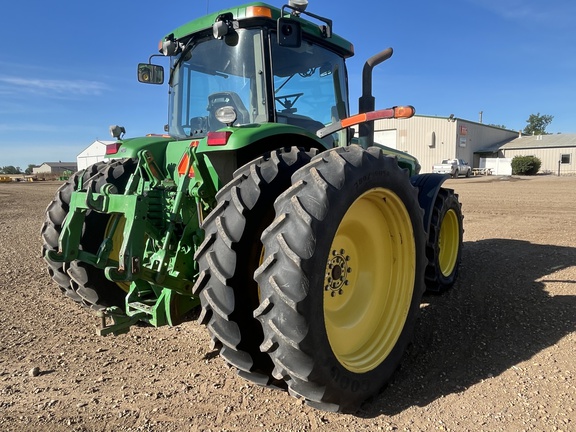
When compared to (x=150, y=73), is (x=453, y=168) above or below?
below

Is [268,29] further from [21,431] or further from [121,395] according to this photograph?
[21,431]

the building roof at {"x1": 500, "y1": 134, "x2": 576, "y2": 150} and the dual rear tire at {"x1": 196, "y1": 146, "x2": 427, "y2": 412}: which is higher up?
the building roof at {"x1": 500, "y1": 134, "x2": 576, "y2": 150}

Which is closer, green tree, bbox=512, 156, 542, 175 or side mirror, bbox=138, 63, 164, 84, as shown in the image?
side mirror, bbox=138, 63, 164, 84

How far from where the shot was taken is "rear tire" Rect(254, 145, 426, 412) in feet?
6.77

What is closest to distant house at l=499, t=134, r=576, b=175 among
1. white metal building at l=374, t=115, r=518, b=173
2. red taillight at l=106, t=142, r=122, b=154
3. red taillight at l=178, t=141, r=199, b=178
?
white metal building at l=374, t=115, r=518, b=173

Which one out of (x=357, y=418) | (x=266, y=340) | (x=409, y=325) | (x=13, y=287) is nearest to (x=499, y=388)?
(x=409, y=325)

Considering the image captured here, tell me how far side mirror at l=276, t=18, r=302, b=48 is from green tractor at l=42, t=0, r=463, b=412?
15 millimetres

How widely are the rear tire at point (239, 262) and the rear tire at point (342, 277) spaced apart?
8.6 inches

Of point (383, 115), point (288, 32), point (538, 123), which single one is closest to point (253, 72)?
point (288, 32)

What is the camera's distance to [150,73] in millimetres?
4234

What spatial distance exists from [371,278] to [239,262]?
103cm

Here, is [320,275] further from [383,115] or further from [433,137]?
[433,137]

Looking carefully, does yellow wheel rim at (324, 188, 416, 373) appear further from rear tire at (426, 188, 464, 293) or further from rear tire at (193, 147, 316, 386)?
rear tire at (426, 188, 464, 293)

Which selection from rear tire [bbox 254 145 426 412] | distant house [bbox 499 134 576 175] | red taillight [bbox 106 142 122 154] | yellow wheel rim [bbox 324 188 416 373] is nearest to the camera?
rear tire [bbox 254 145 426 412]
